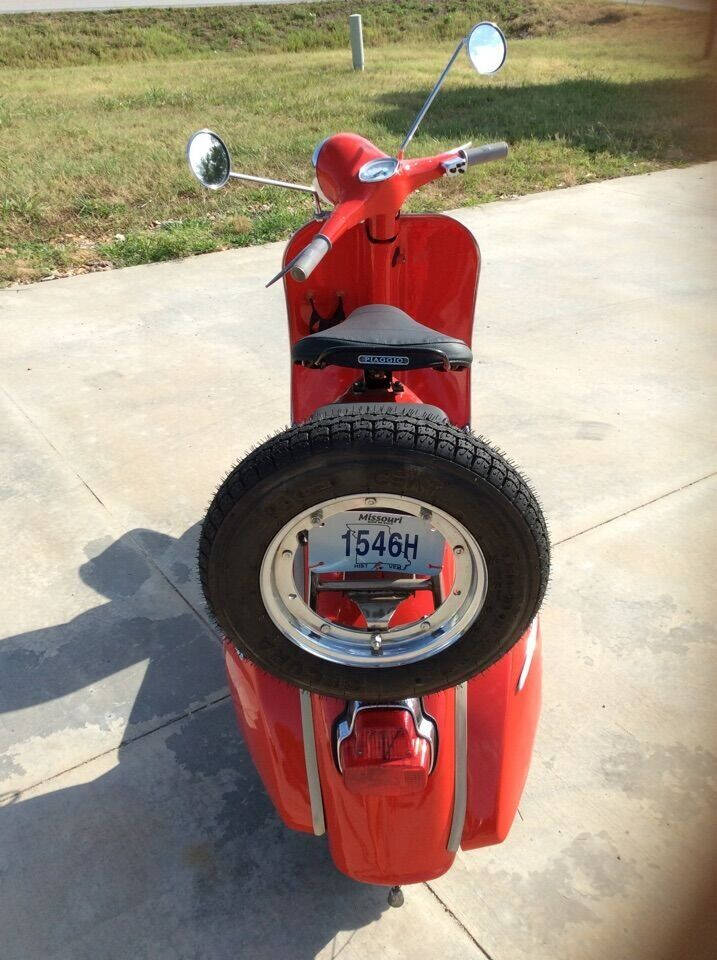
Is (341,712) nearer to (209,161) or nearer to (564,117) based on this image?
(209,161)

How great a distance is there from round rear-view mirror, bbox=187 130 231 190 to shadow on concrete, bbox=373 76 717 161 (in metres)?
5.70

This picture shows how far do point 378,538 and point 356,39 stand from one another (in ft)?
42.4

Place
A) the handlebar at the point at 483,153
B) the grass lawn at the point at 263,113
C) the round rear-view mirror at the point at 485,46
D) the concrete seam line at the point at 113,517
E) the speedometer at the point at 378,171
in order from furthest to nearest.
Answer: the grass lawn at the point at 263,113, the concrete seam line at the point at 113,517, the round rear-view mirror at the point at 485,46, the handlebar at the point at 483,153, the speedometer at the point at 378,171

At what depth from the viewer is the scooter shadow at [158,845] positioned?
1.56 metres

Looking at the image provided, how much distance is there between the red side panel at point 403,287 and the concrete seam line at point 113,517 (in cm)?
68

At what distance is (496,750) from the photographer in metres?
1.54

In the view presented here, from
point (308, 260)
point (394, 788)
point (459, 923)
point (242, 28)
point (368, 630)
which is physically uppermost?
point (242, 28)

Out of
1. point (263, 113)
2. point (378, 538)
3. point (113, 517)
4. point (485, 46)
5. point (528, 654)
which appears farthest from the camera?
point (263, 113)

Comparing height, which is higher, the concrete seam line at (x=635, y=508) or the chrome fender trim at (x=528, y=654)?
the chrome fender trim at (x=528, y=654)

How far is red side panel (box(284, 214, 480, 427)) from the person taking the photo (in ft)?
6.97

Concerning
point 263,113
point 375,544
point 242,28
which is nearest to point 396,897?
point 375,544

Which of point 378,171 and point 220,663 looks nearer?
point 378,171

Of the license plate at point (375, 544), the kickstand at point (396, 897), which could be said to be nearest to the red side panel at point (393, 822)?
the kickstand at point (396, 897)

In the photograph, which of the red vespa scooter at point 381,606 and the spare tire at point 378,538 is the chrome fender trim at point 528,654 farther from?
the spare tire at point 378,538
